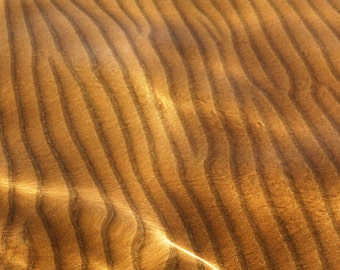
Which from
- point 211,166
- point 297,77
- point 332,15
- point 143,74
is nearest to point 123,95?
point 143,74

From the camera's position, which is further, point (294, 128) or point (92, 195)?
point (294, 128)

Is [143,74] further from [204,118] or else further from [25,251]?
[25,251]

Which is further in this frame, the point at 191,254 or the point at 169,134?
the point at 169,134

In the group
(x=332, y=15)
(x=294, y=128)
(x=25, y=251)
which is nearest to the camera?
(x=25, y=251)

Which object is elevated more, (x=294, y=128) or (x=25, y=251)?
(x=25, y=251)

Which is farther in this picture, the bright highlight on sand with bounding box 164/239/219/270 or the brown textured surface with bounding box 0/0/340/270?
the brown textured surface with bounding box 0/0/340/270

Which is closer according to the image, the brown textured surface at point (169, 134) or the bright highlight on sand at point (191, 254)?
the bright highlight on sand at point (191, 254)

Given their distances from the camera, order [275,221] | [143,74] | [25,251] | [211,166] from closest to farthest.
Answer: [25,251] < [275,221] < [211,166] < [143,74]
